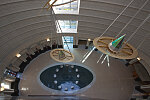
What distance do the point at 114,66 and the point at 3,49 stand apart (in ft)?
58.4

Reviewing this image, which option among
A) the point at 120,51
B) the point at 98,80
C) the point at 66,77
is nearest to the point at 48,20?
the point at 66,77

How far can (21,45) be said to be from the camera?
853 inches

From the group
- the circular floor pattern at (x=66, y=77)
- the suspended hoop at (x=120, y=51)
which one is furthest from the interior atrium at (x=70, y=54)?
the suspended hoop at (x=120, y=51)

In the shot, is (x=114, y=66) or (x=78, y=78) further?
(x=114, y=66)

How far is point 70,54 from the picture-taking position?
15367mm

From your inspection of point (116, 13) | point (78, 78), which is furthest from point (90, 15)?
point (78, 78)

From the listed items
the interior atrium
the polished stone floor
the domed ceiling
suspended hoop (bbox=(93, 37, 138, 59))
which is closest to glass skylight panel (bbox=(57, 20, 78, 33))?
the interior atrium

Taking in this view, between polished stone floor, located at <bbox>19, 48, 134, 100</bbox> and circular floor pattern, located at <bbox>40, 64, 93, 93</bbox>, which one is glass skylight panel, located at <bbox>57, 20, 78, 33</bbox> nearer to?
polished stone floor, located at <bbox>19, 48, 134, 100</bbox>

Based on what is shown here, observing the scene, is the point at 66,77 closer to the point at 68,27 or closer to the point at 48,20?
the point at 48,20

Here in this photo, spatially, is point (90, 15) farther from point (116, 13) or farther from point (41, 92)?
point (41, 92)

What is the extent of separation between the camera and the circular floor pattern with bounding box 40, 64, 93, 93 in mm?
19031

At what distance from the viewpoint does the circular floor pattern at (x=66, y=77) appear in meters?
19.0

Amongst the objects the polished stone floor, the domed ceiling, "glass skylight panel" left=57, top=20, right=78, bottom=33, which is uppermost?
"glass skylight panel" left=57, top=20, right=78, bottom=33

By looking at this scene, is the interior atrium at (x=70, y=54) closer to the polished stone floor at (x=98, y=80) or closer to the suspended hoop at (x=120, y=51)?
the polished stone floor at (x=98, y=80)
